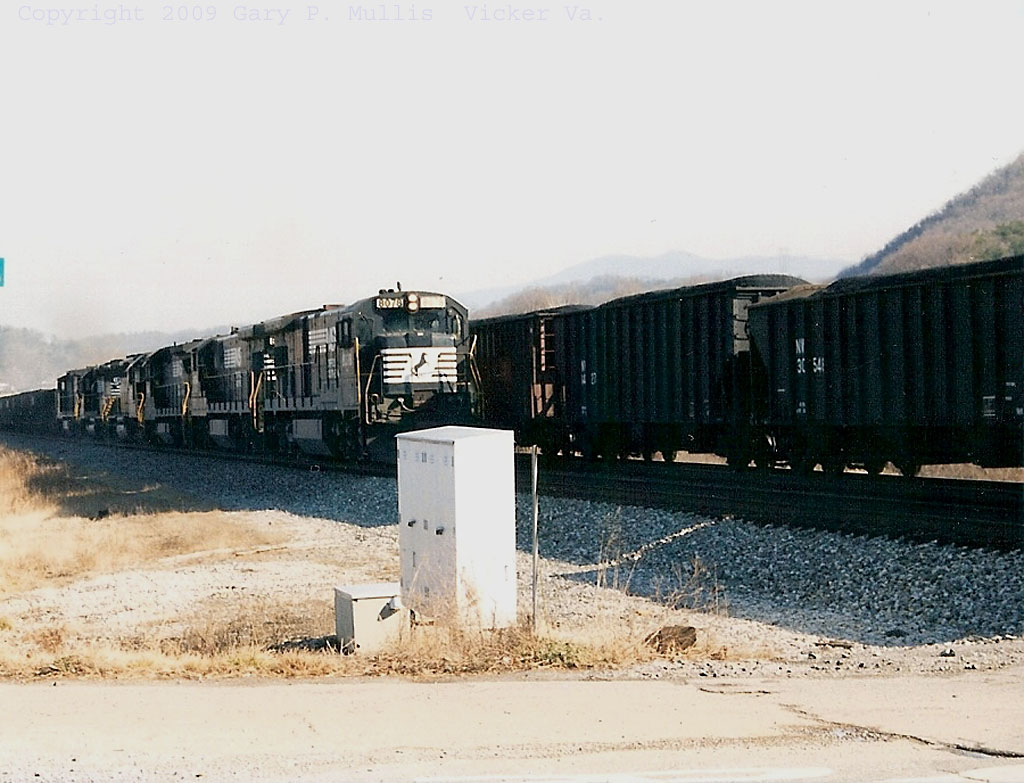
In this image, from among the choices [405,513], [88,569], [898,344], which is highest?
[898,344]

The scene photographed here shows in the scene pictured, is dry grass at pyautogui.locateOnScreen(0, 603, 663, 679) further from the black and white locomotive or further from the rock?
the black and white locomotive

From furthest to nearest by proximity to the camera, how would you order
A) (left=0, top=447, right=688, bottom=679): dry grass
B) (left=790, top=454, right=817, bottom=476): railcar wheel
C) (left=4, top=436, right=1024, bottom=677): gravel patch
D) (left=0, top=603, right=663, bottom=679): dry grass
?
(left=790, top=454, right=817, bottom=476): railcar wheel → (left=4, top=436, right=1024, bottom=677): gravel patch → (left=0, top=447, right=688, bottom=679): dry grass → (left=0, top=603, right=663, bottom=679): dry grass

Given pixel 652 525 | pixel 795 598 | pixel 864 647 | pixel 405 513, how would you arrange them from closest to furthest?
pixel 864 647 < pixel 405 513 < pixel 795 598 < pixel 652 525

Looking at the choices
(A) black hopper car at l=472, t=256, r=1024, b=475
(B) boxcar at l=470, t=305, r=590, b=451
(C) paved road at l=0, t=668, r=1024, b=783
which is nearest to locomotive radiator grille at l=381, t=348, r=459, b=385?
(B) boxcar at l=470, t=305, r=590, b=451

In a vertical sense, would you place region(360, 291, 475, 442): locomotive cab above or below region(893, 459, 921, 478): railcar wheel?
above

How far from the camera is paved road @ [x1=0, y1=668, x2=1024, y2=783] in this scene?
6.43 meters

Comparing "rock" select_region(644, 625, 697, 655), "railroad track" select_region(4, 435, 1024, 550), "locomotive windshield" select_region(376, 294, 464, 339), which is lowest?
"rock" select_region(644, 625, 697, 655)

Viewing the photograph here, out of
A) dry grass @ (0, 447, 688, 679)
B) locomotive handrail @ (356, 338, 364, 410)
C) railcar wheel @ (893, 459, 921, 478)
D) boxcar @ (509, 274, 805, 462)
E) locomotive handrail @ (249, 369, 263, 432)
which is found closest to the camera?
dry grass @ (0, 447, 688, 679)

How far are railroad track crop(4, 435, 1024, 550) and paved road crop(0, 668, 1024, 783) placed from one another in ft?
17.0

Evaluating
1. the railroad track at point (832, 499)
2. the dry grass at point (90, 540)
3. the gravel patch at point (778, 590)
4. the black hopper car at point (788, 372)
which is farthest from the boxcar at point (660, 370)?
the dry grass at point (90, 540)

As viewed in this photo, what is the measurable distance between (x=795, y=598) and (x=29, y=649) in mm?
7225

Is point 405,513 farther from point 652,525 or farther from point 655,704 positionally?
point 652,525

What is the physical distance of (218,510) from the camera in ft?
82.0

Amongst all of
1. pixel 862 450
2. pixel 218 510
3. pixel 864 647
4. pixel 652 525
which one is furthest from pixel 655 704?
pixel 218 510
